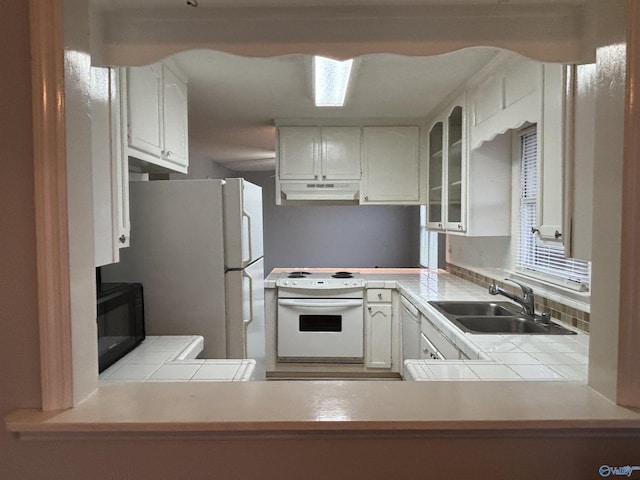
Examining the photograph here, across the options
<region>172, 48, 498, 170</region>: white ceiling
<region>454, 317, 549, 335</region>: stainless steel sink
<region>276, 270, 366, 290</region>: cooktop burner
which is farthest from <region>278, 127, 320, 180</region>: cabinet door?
<region>454, 317, 549, 335</region>: stainless steel sink

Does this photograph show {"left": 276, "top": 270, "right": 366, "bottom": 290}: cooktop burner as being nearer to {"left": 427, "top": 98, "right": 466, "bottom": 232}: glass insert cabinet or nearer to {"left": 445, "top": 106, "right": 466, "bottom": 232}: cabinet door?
{"left": 427, "top": 98, "right": 466, "bottom": 232}: glass insert cabinet

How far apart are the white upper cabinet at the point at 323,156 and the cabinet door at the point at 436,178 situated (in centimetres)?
64

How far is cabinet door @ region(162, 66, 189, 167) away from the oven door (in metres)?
1.65

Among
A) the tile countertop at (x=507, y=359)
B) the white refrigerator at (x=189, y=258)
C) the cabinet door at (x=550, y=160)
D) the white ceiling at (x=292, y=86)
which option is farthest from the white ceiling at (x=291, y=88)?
the tile countertop at (x=507, y=359)

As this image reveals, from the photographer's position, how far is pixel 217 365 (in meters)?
1.46

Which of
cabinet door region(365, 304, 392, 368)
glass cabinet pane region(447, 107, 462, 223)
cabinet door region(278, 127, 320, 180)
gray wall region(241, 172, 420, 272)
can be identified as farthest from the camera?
gray wall region(241, 172, 420, 272)

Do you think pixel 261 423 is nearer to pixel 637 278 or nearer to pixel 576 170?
pixel 637 278

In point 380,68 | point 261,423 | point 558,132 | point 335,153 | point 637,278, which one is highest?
point 380,68

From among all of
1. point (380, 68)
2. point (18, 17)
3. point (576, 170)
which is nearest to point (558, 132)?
point (576, 170)

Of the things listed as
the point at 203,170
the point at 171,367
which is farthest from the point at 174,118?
the point at 203,170

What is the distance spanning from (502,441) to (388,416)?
10.0 inches

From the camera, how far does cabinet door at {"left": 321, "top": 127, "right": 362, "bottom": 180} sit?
3586 mm

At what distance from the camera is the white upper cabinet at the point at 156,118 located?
164cm

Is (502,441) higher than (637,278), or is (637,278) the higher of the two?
(637,278)
